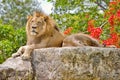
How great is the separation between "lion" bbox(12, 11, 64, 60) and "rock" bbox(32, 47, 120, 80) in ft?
1.60

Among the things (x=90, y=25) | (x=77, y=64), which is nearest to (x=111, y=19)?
(x=90, y=25)

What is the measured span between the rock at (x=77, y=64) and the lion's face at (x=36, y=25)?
1.69ft

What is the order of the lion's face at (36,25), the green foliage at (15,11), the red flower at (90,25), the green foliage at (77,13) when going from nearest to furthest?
the lion's face at (36,25)
the red flower at (90,25)
the green foliage at (77,13)
the green foliage at (15,11)

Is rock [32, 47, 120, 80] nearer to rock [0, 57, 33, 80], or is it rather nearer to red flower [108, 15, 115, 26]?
rock [0, 57, 33, 80]

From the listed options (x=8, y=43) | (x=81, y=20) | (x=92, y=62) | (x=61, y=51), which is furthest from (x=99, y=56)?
(x=81, y=20)

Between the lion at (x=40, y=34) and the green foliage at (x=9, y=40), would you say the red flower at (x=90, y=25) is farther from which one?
the lion at (x=40, y=34)

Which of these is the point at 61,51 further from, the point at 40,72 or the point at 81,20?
the point at 81,20

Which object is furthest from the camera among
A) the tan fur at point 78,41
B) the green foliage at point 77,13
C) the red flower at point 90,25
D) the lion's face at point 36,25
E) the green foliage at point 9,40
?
the green foliage at point 77,13

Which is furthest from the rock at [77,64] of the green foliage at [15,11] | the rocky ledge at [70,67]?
the green foliage at [15,11]

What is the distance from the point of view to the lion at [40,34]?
6.93 metres

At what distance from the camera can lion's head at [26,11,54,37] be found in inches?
273

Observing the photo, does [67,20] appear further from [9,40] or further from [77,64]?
[77,64]

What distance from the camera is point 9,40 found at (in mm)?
12914

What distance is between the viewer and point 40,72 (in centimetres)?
649
